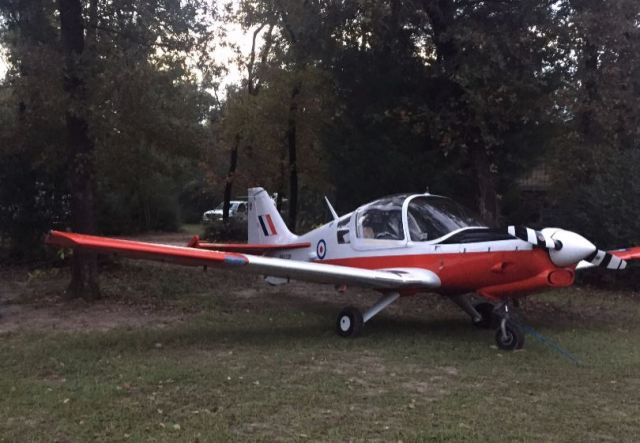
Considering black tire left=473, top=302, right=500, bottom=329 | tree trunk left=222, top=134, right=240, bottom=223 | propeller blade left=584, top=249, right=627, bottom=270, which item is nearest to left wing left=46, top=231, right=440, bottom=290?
black tire left=473, top=302, right=500, bottom=329

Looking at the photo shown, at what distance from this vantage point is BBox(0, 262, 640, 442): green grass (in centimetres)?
492

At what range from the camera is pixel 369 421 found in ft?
16.7

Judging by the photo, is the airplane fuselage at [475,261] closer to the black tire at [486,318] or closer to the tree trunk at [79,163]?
the black tire at [486,318]

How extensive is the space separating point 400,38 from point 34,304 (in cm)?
859

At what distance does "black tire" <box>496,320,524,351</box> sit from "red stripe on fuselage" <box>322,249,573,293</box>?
0.49 meters

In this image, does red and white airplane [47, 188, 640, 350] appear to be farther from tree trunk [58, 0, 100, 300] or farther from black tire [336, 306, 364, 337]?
tree trunk [58, 0, 100, 300]

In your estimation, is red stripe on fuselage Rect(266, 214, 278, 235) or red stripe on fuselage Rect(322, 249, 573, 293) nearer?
red stripe on fuselage Rect(322, 249, 573, 293)

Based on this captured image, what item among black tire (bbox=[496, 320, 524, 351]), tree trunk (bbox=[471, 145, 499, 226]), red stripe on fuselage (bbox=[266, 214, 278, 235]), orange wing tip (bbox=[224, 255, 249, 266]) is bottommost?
black tire (bbox=[496, 320, 524, 351])

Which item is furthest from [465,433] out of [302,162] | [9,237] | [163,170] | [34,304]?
[302,162]

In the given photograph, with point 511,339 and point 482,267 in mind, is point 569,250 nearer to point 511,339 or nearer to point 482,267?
point 482,267

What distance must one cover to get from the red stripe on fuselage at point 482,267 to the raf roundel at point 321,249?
169cm

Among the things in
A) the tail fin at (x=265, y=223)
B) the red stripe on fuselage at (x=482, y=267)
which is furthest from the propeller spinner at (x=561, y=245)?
the tail fin at (x=265, y=223)

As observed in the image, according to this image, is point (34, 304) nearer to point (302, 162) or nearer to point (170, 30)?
point (170, 30)

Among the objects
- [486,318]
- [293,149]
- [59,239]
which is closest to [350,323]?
[486,318]
